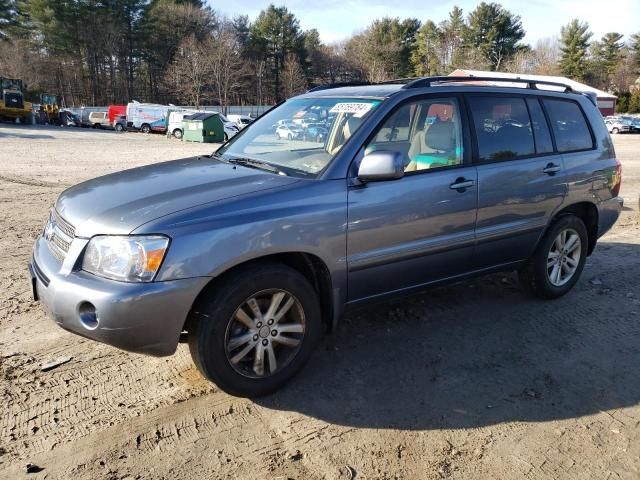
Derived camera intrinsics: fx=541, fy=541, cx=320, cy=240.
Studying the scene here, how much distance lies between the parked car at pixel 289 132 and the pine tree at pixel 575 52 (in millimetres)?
86345

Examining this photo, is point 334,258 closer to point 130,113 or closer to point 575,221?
point 575,221

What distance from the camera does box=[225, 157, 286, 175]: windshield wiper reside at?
359 centimetres

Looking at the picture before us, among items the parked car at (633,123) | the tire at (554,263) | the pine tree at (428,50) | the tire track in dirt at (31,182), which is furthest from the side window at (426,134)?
the pine tree at (428,50)

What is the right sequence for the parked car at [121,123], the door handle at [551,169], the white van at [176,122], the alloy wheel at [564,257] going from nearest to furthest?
the door handle at [551,169] → the alloy wheel at [564,257] → the white van at [176,122] → the parked car at [121,123]

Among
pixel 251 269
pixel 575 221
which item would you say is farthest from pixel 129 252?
pixel 575 221

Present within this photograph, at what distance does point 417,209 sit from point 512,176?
1.08 m

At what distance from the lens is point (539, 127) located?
462 centimetres

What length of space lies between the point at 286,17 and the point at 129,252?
7987 cm

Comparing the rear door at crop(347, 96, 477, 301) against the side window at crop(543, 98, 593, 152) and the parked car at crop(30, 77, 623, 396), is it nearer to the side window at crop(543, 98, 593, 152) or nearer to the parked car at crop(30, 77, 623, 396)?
the parked car at crop(30, 77, 623, 396)

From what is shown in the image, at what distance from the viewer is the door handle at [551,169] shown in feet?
14.8

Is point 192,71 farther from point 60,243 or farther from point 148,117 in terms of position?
point 60,243

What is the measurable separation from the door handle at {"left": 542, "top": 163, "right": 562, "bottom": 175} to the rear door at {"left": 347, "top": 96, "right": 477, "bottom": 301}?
905 millimetres

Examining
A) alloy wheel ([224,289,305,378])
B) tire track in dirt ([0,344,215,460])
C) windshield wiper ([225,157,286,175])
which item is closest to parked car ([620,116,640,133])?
windshield wiper ([225,157,286,175])

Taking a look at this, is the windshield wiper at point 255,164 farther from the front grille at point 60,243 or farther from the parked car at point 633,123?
the parked car at point 633,123
